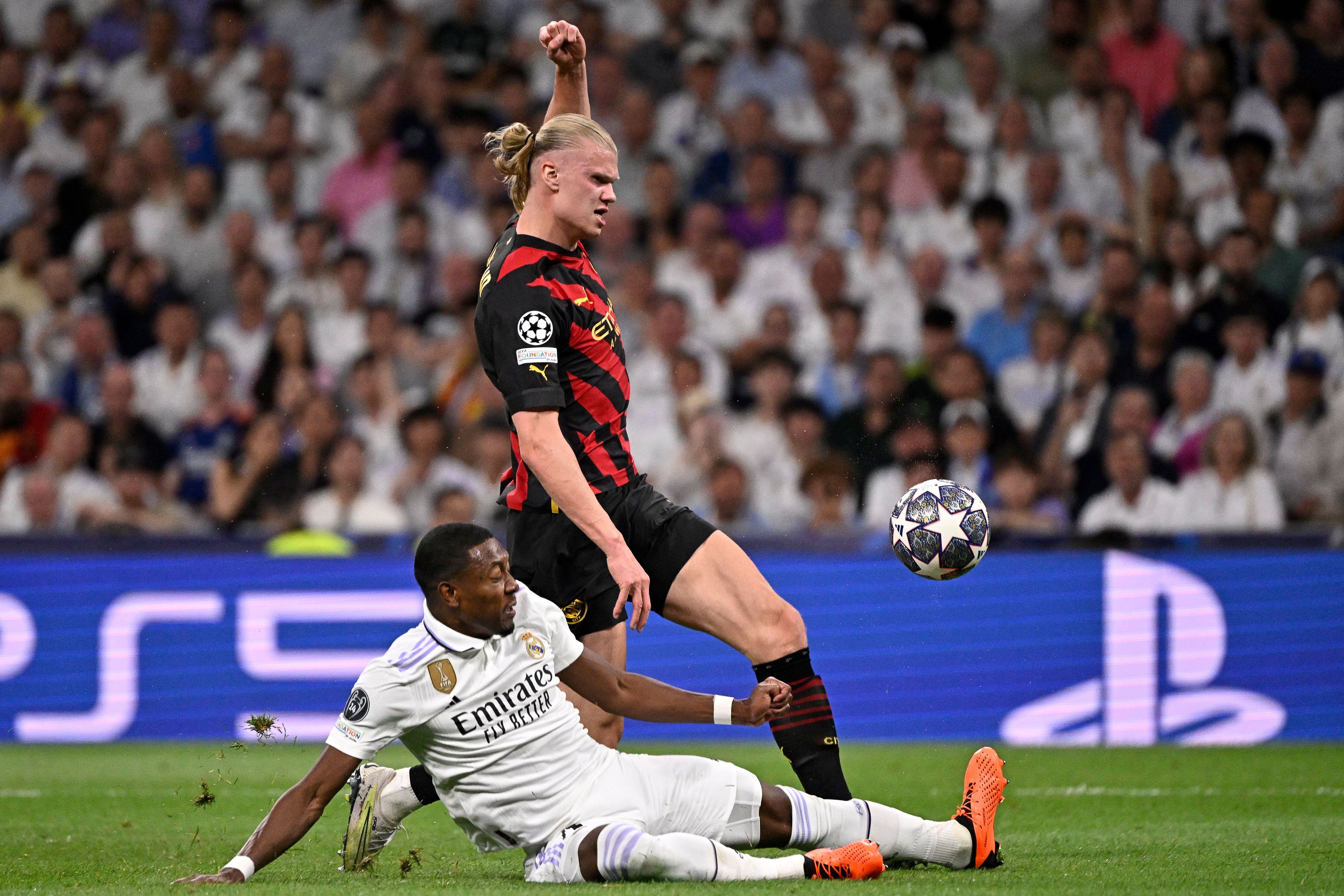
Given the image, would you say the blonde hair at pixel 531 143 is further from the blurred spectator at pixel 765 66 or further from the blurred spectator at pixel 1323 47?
the blurred spectator at pixel 1323 47

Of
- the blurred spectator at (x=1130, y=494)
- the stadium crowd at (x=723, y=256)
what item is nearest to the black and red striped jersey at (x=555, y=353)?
the stadium crowd at (x=723, y=256)

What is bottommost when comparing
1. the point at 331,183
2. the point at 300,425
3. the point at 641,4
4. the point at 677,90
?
the point at 300,425

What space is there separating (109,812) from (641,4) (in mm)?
8568

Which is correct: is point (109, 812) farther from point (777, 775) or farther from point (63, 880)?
point (777, 775)

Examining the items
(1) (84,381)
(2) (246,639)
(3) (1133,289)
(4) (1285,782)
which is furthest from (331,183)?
(4) (1285,782)

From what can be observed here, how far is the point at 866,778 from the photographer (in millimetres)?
7934

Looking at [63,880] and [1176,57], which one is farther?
[1176,57]

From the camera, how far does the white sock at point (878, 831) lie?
15.5ft

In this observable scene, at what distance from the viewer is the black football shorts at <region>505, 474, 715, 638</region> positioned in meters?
5.11

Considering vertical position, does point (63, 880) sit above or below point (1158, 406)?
below

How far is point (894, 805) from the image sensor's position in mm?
6969

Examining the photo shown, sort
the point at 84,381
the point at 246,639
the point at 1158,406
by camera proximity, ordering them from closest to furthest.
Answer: the point at 246,639
the point at 1158,406
the point at 84,381

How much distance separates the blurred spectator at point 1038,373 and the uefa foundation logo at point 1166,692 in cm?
210

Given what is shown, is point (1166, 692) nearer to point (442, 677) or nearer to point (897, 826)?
point (897, 826)
